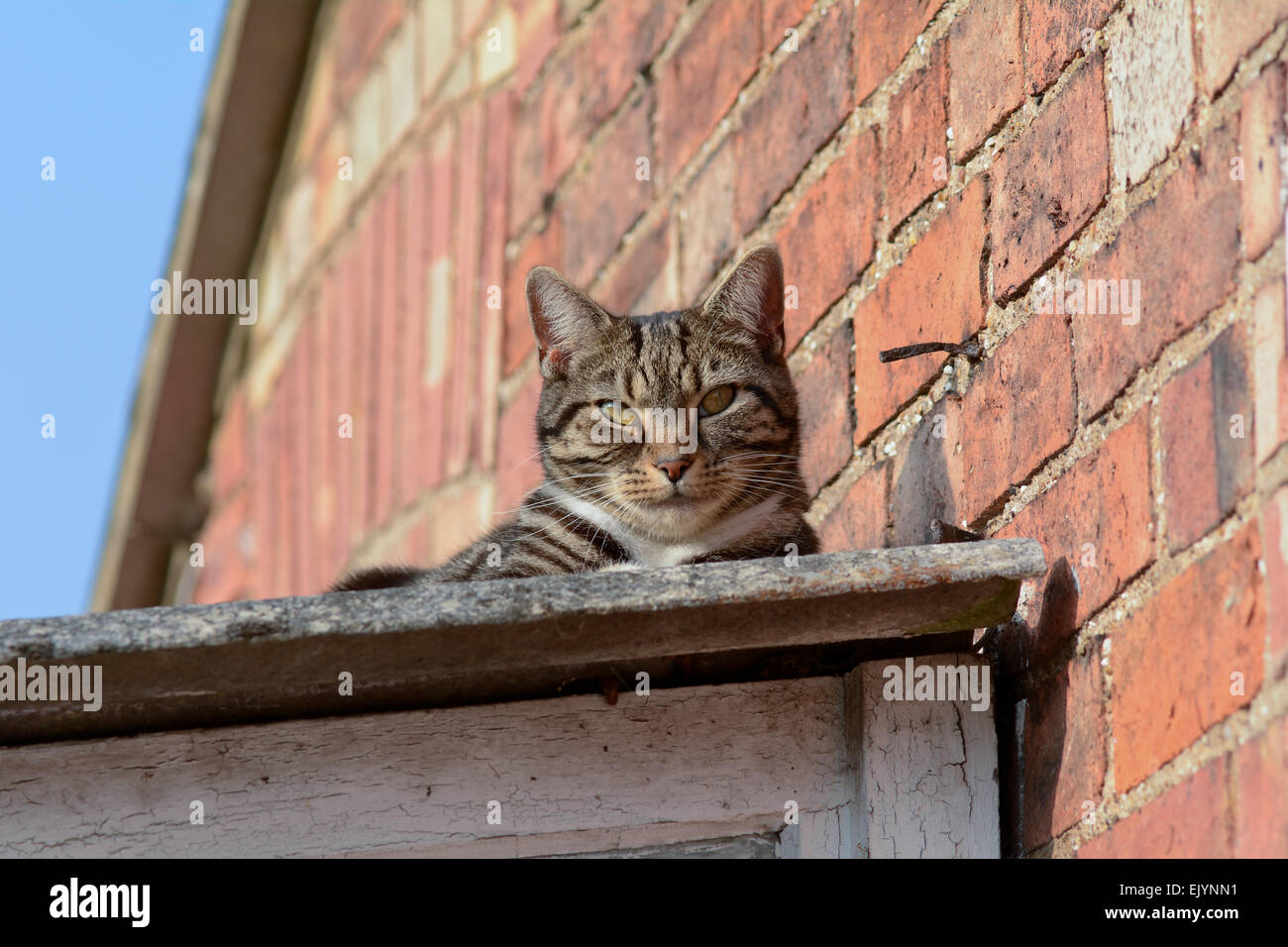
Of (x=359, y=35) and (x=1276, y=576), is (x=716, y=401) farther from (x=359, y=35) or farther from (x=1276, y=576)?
(x=359, y=35)

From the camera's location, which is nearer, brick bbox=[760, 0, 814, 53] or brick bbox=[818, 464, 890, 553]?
brick bbox=[818, 464, 890, 553]

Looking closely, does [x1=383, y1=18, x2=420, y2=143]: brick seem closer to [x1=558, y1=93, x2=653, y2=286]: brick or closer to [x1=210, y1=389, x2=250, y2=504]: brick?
[x1=558, y1=93, x2=653, y2=286]: brick

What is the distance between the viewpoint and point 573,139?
3.10 metres

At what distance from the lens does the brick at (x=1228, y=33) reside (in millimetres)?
1330

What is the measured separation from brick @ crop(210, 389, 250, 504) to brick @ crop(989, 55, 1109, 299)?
340 cm

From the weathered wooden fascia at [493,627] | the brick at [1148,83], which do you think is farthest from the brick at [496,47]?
the weathered wooden fascia at [493,627]

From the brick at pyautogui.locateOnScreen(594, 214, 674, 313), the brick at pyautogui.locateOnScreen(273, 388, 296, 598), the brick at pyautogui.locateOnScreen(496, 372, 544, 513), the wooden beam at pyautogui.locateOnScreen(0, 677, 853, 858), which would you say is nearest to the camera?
the wooden beam at pyautogui.locateOnScreen(0, 677, 853, 858)

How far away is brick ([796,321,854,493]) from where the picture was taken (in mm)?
2166

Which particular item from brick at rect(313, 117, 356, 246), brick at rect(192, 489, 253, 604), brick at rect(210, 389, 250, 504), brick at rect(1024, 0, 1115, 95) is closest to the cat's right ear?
brick at rect(1024, 0, 1115, 95)

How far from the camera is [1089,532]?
61.2 inches

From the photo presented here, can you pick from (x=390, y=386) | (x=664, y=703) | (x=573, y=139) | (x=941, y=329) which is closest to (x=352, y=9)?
(x=390, y=386)

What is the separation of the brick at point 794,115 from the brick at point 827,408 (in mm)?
268

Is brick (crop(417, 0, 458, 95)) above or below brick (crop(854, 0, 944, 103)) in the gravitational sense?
above
